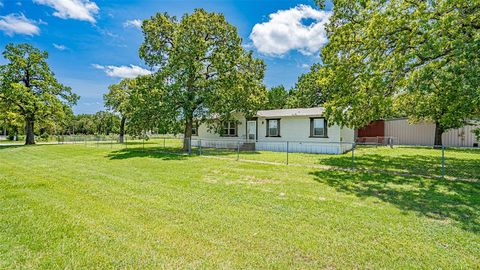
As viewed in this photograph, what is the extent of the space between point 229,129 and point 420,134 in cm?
2006

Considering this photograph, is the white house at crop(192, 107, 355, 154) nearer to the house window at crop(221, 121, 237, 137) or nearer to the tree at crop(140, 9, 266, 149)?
the house window at crop(221, 121, 237, 137)

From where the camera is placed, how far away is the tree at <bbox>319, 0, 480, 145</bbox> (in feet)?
24.4

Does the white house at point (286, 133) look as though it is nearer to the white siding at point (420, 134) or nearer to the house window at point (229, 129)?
the house window at point (229, 129)

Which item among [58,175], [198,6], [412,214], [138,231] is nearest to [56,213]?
[138,231]

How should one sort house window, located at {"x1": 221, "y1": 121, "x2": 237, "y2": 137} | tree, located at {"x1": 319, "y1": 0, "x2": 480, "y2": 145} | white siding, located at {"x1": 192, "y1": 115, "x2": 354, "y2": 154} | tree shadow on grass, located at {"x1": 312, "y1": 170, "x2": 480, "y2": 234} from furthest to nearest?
house window, located at {"x1": 221, "y1": 121, "x2": 237, "y2": 137} < white siding, located at {"x1": 192, "y1": 115, "x2": 354, "y2": 154} < tree, located at {"x1": 319, "y1": 0, "x2": 480, "y2": 145} < tree shadow on grass, located at {"x1": 312, "y1": 170, "x2": 480, "y2": 234}

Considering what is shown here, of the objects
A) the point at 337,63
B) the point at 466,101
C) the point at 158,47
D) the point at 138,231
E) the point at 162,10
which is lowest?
the point at 138,231

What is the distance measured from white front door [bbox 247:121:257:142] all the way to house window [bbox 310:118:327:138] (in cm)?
464

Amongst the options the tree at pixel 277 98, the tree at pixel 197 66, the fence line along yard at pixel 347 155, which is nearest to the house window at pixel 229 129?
the fence line along yard at pixel 347 155

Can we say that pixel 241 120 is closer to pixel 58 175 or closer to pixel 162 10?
pixel 162 10

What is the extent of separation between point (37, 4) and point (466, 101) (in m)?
20.4

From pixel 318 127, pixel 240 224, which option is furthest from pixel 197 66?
pixel 240 224

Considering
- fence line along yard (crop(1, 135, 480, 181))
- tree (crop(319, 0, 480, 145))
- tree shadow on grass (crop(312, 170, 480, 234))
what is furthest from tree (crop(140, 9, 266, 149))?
tree shadow on grass (crop(312, 170, 480, 234))

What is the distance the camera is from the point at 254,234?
3.93m

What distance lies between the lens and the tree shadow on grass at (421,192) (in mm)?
4867
